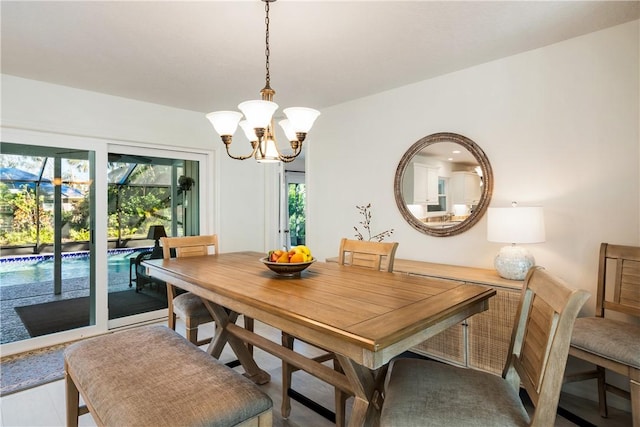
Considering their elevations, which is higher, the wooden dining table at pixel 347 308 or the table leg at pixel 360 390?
the wooden dining table at pixel 347 308

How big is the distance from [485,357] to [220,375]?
182 centimetres

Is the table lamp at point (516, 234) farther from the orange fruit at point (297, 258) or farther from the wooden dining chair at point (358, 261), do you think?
the orange fruit at point (297, 258)

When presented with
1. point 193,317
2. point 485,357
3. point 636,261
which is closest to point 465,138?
point 636,261

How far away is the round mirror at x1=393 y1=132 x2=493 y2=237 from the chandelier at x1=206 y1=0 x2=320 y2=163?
1.45 metres

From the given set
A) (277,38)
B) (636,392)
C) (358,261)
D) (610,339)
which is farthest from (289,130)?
(636,392)

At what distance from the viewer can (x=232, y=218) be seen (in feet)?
15.0

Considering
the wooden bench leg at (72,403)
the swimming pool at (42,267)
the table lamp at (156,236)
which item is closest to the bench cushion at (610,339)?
the wooden bench leg at (72,403)

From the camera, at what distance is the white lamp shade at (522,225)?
2.34m

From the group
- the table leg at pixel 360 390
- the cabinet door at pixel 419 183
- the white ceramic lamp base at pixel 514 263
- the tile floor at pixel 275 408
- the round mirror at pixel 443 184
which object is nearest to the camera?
the table leg at pixel 360 390

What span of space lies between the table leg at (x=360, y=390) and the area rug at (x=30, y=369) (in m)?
2.41

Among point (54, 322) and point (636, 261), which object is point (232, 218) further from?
point (636, 261)

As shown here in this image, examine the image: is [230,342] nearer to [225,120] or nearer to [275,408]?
[275,408]

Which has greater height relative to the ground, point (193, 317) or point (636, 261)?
point (636, 261)

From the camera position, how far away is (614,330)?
192cm
